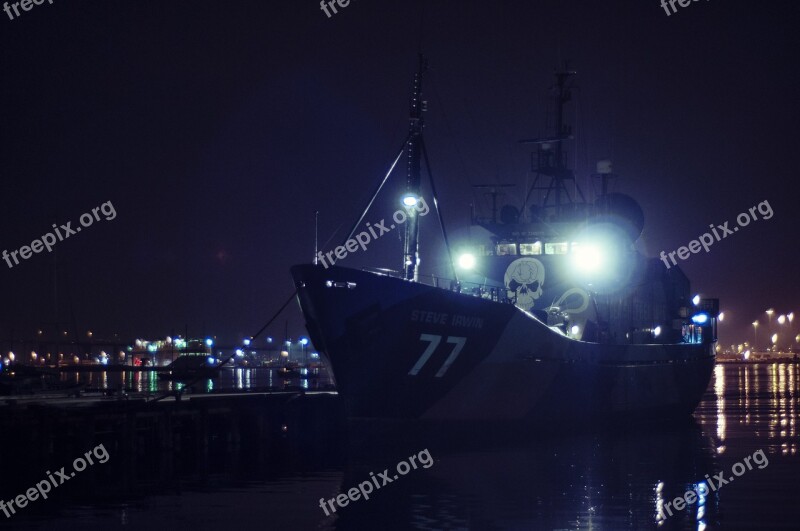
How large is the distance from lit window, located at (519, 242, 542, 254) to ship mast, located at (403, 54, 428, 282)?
9819 mm

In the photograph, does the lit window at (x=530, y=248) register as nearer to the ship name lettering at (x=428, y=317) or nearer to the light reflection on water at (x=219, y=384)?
the ship name lettering at (x=428, y=317)

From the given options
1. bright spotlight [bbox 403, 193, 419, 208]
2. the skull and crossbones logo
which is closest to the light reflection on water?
the skull and crossbones logo

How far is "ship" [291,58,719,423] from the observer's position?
1235 inches

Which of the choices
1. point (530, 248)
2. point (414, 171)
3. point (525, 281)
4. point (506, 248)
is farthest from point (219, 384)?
point (414, 171)

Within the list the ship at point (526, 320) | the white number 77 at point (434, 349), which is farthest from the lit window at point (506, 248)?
the white number 77 at point (434, 349)

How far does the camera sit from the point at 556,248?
42.8m

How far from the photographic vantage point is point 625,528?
20.8 meters

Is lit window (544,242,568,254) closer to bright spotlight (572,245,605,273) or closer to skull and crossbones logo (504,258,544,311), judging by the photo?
bright spotlight (572,245,605,273)

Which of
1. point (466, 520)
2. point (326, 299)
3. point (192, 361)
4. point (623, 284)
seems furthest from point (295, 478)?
point (192, 361)

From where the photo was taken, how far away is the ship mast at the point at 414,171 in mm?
34000

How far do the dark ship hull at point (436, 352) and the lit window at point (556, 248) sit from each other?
209 inches

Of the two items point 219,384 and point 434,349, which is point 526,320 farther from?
point 219,384

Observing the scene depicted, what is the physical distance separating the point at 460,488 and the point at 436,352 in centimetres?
720

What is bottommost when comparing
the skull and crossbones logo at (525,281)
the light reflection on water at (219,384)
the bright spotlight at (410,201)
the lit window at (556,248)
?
the light reflection on water at (219,384)
